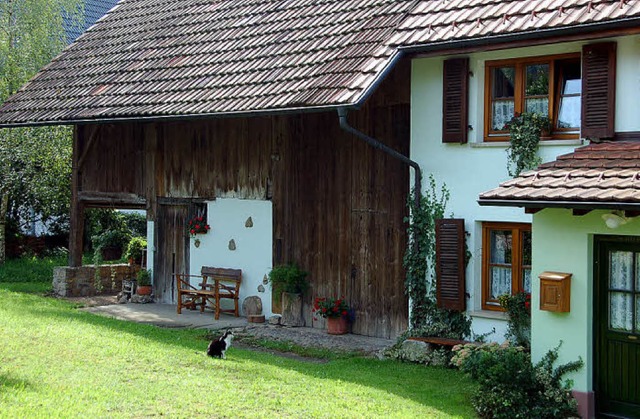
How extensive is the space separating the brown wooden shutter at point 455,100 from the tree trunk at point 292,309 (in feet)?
13.7

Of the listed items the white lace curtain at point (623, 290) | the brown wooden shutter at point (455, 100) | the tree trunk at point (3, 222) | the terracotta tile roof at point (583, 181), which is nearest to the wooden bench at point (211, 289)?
the brown wooden shutter at point (455, 100)

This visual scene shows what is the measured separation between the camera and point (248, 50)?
53.0 ft

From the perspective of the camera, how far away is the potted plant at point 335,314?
48.0 ft

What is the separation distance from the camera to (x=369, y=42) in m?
13.9

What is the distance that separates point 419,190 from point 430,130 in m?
0.93

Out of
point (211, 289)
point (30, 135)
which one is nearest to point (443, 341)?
point (211, 289)

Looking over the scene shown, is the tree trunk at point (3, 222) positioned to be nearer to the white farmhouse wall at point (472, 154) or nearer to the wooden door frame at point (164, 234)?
the wooden door frame at point (164, 234)

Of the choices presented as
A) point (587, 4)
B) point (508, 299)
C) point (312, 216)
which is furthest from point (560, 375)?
point (312, 216)

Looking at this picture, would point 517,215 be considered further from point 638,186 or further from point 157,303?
point 157,303

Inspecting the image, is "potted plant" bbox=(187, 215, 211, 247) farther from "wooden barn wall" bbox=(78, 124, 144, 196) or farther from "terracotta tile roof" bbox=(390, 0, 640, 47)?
"terracotta tile roof" bbox=(390, 0, 640, 47)

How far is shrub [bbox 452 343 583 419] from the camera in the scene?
990 cm

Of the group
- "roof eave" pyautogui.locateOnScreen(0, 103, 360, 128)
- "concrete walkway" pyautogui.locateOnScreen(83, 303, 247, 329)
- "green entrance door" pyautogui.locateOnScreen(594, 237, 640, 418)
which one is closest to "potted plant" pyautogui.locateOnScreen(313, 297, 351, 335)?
"concrete walkway" pyautogui.locateOnScreen(83, 303, 247, 329)

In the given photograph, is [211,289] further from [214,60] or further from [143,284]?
[214,60]

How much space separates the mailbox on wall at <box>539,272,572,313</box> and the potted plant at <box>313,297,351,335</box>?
4833mm
